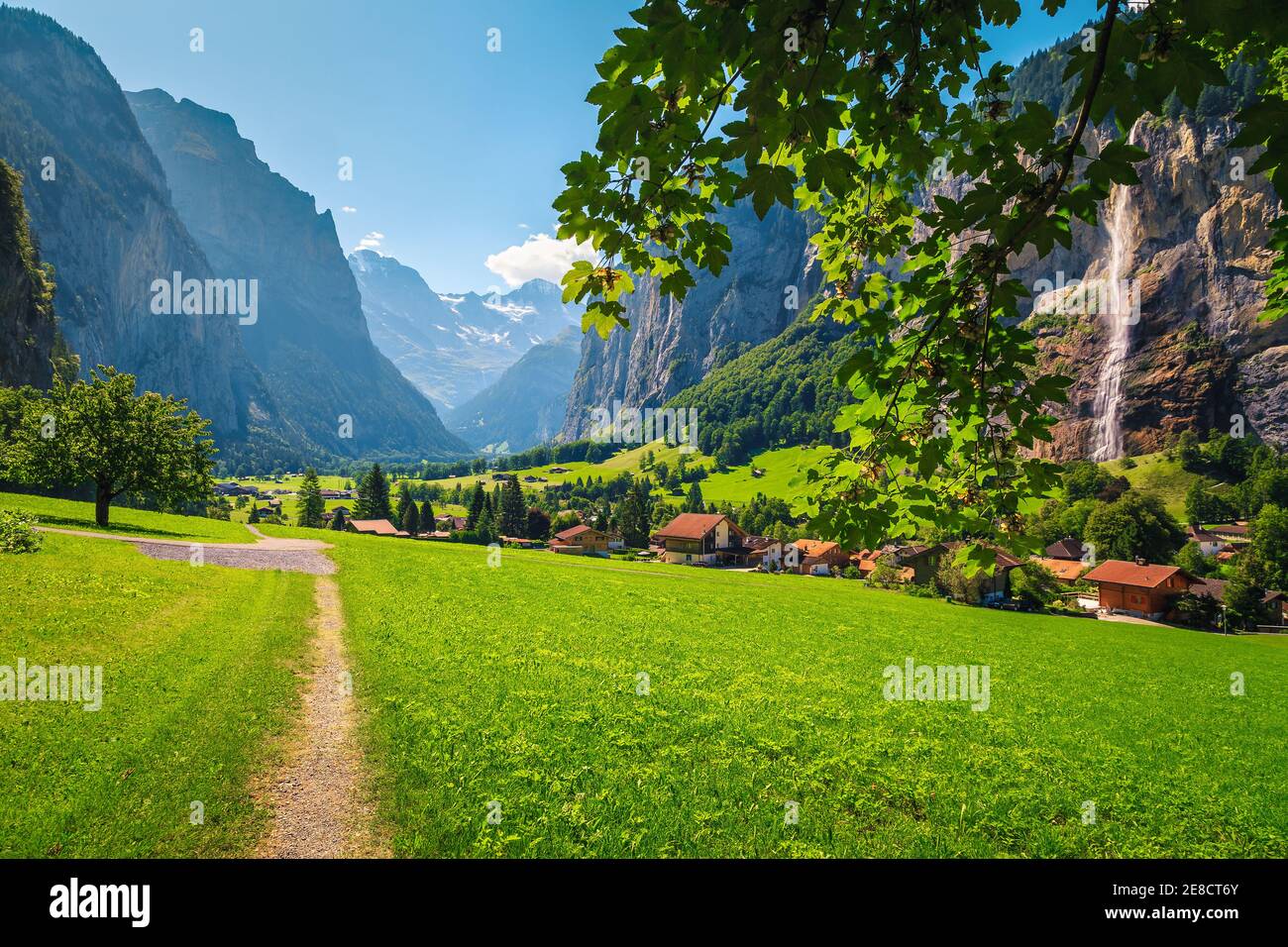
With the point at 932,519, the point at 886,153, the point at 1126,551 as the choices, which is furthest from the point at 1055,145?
the point at 1126,551

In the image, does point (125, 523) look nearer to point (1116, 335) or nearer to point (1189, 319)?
point (1116, 335)

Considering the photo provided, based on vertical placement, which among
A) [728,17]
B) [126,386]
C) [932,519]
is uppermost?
[126,386]

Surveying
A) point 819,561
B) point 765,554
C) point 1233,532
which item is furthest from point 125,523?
point 1233,532

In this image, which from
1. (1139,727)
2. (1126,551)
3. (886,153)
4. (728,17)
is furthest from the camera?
(1126,551)

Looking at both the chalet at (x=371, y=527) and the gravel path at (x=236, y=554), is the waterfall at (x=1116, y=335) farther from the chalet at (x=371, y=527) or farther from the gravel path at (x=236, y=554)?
the gravel path at (x=236, y=554)

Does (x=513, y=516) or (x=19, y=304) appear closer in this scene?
(x=19, y=304)

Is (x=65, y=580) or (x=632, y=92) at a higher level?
(x=632, y=92)

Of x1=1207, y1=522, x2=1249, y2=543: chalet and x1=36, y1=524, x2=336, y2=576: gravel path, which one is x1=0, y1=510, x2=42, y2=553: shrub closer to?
x1=36, y1=524, x2=336, y2=576: gravel path
